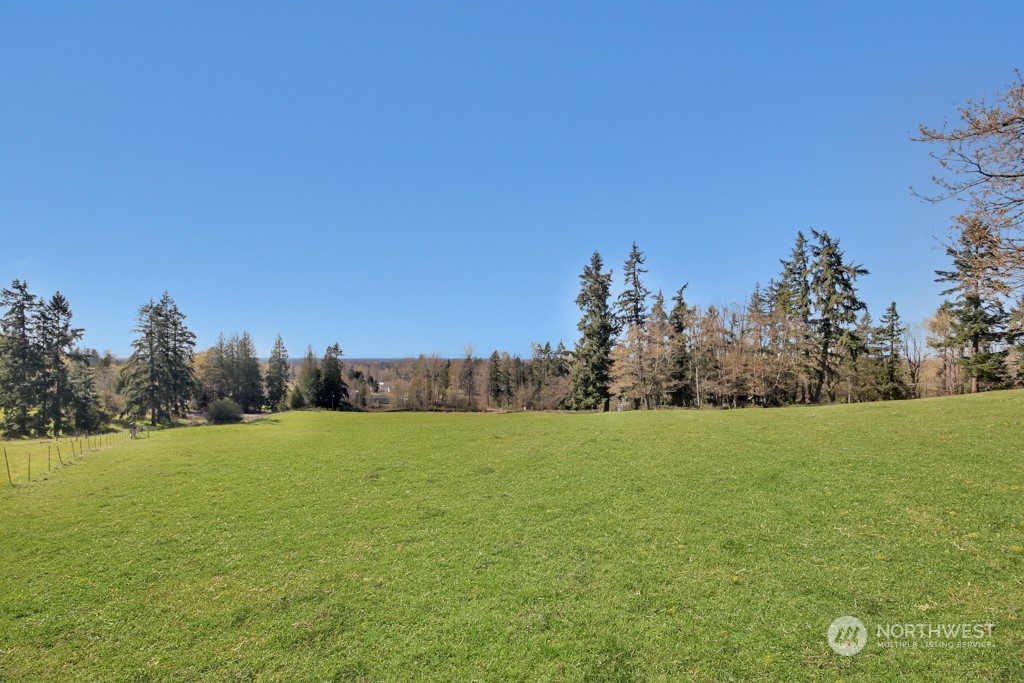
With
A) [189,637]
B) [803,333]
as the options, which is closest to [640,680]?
[189,637]

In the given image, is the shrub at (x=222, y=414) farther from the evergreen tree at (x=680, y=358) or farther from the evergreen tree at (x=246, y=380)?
the evergreen tree at (x=680, y=358)

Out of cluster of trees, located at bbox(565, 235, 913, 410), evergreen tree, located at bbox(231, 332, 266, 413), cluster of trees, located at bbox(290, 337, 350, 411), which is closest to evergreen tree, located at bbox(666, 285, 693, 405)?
cluster of trees, located at bbox(565, 235, 913, 410)

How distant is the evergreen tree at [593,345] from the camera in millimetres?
43531

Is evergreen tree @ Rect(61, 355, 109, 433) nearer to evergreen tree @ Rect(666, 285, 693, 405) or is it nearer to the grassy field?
the grassy field

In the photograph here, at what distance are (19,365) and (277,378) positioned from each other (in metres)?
36.6

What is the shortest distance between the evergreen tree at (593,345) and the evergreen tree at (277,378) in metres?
49.9

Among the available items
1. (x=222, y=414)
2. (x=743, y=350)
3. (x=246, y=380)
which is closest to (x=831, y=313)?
(x=743, y=350)

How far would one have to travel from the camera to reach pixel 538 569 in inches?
279

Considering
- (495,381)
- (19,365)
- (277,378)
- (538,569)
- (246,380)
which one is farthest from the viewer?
(495,381)

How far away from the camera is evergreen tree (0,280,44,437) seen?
1502 inches

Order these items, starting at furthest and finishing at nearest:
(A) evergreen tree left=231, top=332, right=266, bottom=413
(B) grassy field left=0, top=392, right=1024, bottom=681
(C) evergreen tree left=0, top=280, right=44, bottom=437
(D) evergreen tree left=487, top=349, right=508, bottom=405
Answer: (D) evergreen tree left=487, top=349, right=508, bottom=405 < (A) evergreen tree left=231, top=332, right=266, bottom=413 < (C) evergreen tree left=0, top=280, right=44, bottom=437 < (B) grassy field left=0, top=392, right=1024, bottom=681

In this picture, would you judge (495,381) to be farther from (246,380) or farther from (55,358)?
(55,358)

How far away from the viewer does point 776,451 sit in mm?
13688

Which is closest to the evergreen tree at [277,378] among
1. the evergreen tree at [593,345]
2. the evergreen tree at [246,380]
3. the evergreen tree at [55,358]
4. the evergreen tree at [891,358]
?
the evergreen tree at [246,380]
